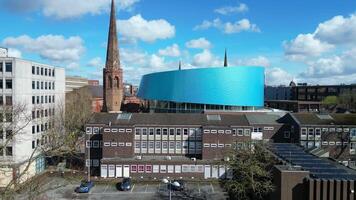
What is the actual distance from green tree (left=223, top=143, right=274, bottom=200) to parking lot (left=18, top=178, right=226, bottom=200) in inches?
301

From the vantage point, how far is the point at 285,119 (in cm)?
5856

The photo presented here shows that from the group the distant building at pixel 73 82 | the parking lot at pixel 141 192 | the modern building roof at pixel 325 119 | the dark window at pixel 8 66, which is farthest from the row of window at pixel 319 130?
the distant building at pixel 73 82

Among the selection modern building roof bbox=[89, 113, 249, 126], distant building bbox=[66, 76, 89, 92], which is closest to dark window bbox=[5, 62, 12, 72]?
modern building roof bbox=[89, 113, 249, 126]

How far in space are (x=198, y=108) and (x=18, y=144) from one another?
124 ft

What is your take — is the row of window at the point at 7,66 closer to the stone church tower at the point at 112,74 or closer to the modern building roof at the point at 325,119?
the modern building roof at the point at 325,119

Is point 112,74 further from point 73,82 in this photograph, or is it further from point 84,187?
point 84,187

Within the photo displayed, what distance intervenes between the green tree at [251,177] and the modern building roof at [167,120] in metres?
18.2

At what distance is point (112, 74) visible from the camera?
318ft

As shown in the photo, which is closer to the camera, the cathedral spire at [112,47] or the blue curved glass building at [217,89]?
the blue curved glass building at [217,89]

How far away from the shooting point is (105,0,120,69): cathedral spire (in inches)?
3748

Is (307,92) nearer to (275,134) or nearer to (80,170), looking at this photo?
(275,134)

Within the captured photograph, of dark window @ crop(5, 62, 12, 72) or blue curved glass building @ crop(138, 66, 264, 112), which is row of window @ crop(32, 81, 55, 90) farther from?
blue curved glass building @ crop(138, 66, 264, 112)

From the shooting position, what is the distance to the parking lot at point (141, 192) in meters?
43.2

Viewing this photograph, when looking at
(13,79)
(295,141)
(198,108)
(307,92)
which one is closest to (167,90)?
(198,108)
